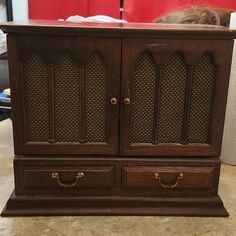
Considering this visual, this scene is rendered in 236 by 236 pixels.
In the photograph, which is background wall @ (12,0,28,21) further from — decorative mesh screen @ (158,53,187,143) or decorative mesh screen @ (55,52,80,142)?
decorative mesh screen @ (158,53,187,143)

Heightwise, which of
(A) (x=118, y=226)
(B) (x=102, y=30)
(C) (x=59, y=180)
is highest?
(B) (x=102, y=30)

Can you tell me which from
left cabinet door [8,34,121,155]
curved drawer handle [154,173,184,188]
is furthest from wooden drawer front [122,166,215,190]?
left cabinet door [8,34,121,155]

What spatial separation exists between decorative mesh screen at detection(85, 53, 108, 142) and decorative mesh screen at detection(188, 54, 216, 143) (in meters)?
0.26

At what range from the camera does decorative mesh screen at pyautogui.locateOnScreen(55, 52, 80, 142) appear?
100 cm

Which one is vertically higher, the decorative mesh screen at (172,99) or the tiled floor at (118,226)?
the decorative mesh screen at (172,99)

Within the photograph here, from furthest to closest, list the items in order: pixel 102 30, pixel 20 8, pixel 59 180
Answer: pixel 20 8
pixel 59 180
pixel 102 30

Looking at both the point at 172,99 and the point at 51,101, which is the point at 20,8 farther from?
the point at 172,99

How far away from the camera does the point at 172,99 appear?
1042mm

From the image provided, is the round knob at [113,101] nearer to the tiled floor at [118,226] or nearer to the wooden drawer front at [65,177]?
the wooden drawer front at [65,177]

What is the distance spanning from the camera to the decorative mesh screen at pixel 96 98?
101 cm

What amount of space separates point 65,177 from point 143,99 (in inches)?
13.5

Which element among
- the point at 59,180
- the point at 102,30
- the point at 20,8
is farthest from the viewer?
the point at 20,8

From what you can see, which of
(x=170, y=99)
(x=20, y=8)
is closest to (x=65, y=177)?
(x=170, y=99)

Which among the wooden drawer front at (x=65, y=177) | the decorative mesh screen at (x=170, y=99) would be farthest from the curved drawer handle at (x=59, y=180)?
the decorative mesh screen at (x=170, y=99)
